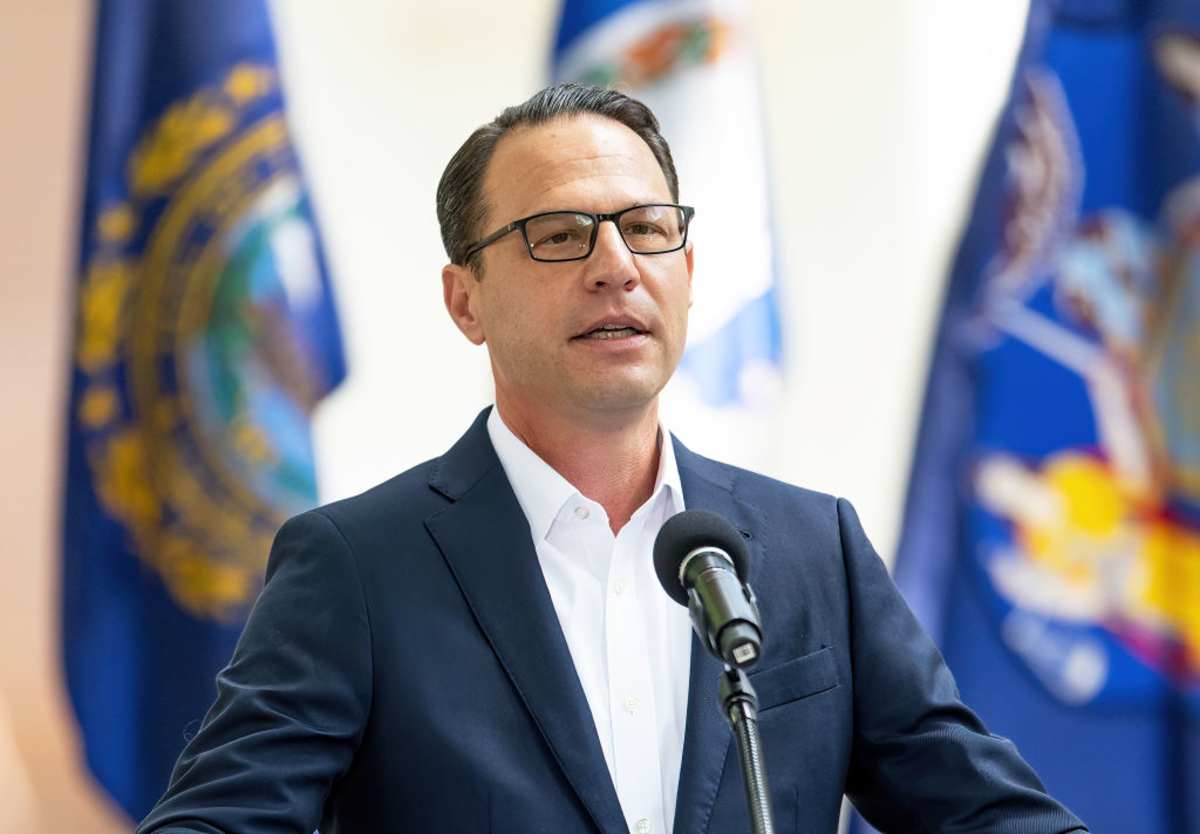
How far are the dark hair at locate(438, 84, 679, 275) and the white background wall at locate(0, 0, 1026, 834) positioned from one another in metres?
1.23

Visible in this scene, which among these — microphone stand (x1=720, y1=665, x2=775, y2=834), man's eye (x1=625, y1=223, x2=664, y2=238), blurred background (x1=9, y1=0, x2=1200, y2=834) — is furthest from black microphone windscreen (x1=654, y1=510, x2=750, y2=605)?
blurred background (x1=9, y1=0, x2=1200, y2=834)

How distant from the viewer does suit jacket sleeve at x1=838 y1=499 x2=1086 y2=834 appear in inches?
59.4

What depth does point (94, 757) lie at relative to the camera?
2904 millimetres

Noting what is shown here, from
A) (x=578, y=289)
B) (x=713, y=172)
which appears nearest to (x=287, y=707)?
(x=578, y=289)

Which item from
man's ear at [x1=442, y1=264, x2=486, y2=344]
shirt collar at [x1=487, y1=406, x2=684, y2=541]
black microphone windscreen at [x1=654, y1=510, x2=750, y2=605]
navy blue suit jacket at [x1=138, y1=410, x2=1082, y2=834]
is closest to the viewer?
black microphone windscreen at [x1=654, y1=510, x2=750, y2=605]

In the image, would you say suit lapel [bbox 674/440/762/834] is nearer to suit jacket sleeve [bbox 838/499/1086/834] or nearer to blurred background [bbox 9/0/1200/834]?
suit jacket sleeve [bbox 838/499/1086/834]

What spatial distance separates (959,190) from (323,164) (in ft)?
4.51

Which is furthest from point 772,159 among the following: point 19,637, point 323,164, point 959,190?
point 19,637

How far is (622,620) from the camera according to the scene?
1580 mm

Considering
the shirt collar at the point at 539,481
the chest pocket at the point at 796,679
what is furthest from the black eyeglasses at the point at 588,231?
the chest pocket at the point at 796,679

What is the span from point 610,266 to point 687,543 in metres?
0.42

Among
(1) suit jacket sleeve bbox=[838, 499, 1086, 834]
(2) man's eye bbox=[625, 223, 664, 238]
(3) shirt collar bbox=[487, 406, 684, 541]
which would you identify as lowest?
(1) suit jacket sleeve bbox=[838, 499, 1086, 834]

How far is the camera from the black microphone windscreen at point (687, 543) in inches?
50.6

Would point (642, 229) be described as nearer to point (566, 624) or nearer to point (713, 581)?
point (566, 624)
